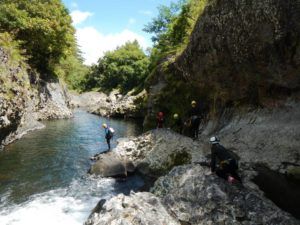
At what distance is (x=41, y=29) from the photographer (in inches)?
1519

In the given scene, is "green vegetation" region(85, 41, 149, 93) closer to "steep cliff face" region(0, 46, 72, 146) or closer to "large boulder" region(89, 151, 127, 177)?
"steep cliff face" region(0, 46, 72, 146)

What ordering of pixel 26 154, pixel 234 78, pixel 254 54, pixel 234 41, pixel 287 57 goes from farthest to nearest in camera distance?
pixel 26 154 → pixel 234 78 → pixel 234 41 → pixel 254 54 → pixel 287 57

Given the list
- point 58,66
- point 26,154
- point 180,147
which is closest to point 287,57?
point 180,147

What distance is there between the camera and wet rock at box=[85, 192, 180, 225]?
A: 10.6 m

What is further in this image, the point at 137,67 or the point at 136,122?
the point at 137,67

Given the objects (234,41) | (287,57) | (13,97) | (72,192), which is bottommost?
(72,192)

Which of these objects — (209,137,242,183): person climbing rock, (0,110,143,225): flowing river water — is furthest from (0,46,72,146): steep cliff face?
(209,137,242,183): person climbing rock

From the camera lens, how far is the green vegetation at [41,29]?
36000mm

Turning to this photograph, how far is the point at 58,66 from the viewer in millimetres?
50000

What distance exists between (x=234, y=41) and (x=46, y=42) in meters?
30.0

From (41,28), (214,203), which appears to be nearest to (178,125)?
(214,203)

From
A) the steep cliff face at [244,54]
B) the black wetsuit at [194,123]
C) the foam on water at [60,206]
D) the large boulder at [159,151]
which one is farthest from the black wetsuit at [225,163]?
the black wetsuit at [194,123]

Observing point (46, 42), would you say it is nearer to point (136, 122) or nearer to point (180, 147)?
point (136, 122)

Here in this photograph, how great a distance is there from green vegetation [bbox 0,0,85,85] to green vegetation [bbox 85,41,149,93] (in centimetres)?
2797
